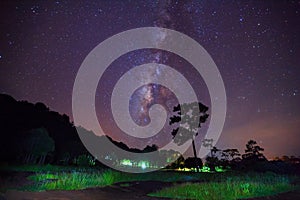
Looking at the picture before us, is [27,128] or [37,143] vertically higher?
[27,128]

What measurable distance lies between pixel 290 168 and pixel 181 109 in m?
18.0

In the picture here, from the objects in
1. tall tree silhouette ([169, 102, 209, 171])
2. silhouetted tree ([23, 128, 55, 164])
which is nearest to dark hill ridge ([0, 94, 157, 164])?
silhouetted tree ([23, 128, 55, 164])

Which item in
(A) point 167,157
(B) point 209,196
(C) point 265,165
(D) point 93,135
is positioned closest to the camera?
(B) point 209,196

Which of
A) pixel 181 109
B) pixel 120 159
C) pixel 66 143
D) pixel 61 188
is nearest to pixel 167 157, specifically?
pixel 120 159

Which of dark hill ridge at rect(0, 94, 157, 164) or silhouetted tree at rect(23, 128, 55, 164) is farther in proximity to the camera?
dark hill ridge at rect(0, 94, 157, 164)

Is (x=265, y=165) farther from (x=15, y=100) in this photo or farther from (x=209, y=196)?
(x=15, y=100)

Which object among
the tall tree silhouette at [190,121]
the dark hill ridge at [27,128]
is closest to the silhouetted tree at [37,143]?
the dark hill ridge at [27,128]

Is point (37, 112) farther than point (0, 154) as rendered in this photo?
Yes

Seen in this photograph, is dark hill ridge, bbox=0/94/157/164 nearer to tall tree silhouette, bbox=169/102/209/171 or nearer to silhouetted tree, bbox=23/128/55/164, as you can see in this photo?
silhouetted tree, bbox=23/128/55/164

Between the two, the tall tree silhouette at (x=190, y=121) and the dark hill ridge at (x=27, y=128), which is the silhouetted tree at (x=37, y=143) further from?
the tall tree silhouette at (x=190, y=121)

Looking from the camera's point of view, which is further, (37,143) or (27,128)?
(27,128)

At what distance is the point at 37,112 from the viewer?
178 ft

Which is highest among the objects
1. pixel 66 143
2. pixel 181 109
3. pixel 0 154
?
pixel 181 109

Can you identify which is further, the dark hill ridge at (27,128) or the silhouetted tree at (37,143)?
the dark hill ridge at (27,128)
